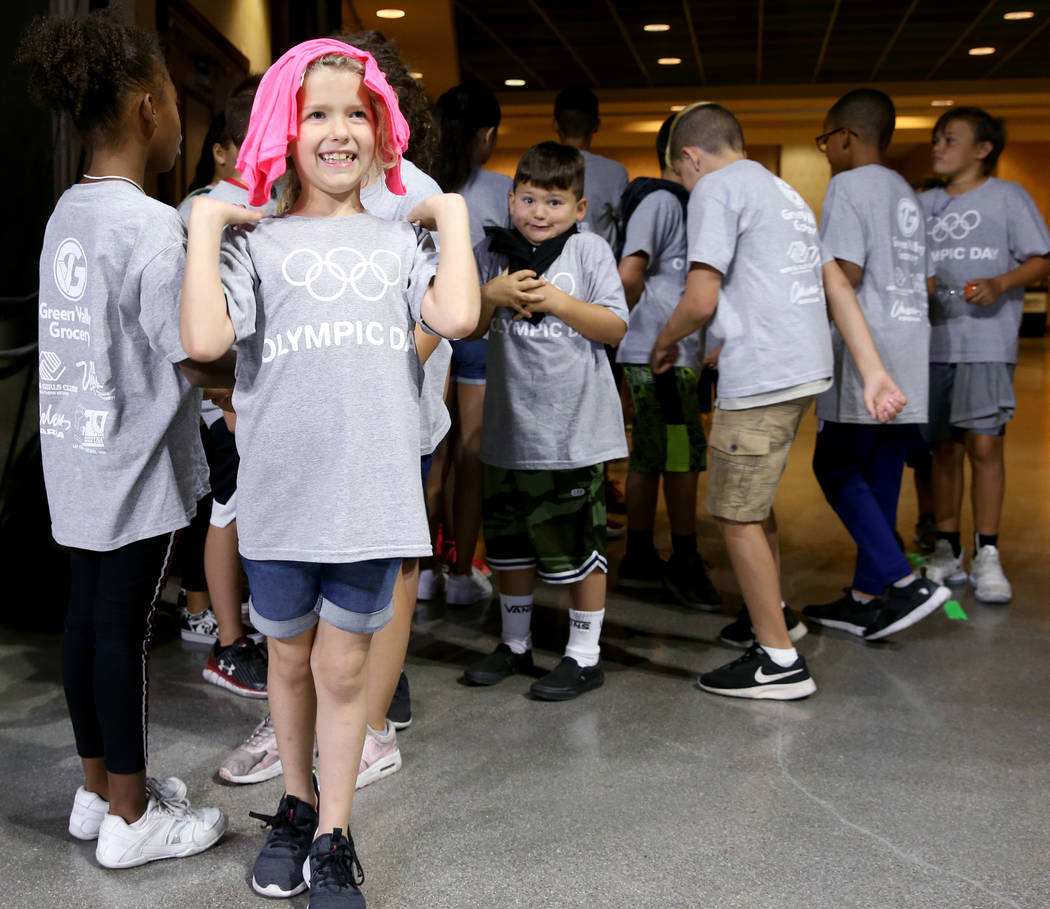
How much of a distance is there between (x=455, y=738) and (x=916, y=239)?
1.97 metres

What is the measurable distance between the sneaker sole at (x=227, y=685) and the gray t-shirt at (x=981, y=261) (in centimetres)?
242

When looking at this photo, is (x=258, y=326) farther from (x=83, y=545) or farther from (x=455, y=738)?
(x=455, y=738)

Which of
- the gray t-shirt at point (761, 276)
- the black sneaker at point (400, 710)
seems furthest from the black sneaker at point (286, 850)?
the gray t-shirt at point (761, 276)

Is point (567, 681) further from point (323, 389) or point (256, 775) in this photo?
point (323, 389)

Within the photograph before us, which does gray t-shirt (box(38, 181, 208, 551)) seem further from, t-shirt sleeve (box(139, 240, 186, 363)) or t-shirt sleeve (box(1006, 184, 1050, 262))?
t-shirt sleeve (box(1006, 184, 1050, 262))

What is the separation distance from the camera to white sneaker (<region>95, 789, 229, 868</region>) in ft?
5.87

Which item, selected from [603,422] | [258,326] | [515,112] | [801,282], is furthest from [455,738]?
[515,112]

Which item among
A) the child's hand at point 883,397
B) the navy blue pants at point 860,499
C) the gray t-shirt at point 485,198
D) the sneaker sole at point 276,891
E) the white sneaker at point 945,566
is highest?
the gray t-shirt at point 485,198

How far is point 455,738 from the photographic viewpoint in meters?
2.36

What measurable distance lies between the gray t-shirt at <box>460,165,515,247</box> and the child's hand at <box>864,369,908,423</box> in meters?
1.25

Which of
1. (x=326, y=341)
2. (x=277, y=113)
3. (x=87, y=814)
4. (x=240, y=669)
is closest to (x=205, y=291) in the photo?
(x=326, y=341)

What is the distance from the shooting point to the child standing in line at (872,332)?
304cm

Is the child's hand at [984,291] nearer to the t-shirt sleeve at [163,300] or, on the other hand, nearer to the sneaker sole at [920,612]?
the sneaker sole at [920,612]

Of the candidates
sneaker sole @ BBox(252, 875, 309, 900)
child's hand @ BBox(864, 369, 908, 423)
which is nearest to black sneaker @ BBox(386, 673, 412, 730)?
sneaker sole @ BBox(252, 875, 309, 900)
